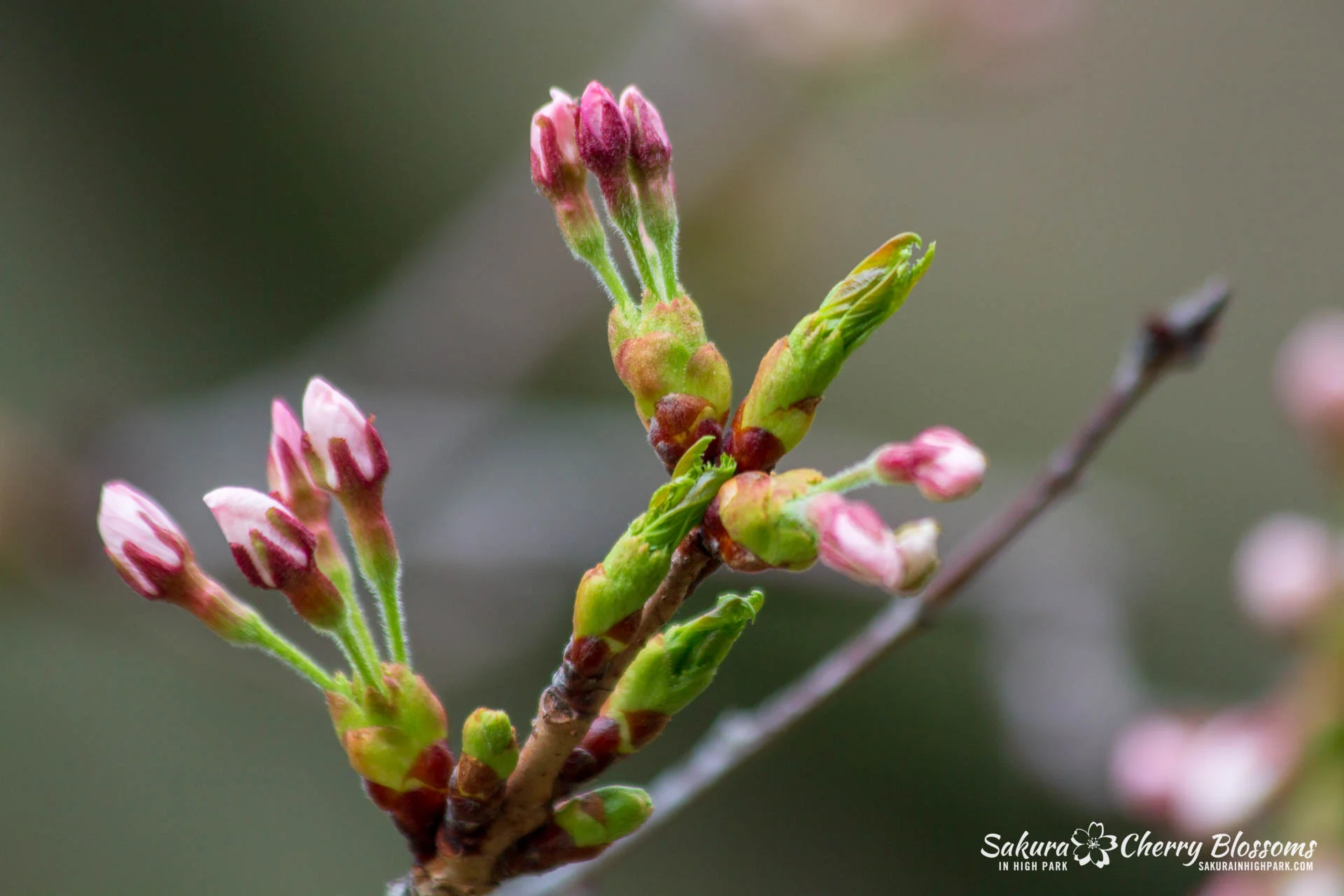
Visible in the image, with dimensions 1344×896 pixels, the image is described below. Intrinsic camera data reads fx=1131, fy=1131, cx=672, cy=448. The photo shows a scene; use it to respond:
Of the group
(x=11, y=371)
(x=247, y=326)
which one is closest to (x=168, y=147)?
(x=247, y=326)

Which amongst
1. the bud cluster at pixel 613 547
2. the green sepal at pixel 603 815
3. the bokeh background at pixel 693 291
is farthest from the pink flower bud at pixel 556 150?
the bokeh background at pixel 693 291

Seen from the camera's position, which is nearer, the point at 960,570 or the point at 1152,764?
the point at 960,570

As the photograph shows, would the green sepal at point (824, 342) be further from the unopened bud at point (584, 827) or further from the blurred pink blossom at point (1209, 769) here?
the blurred pink blossom at point (1209, 769)

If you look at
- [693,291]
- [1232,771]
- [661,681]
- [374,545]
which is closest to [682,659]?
[661,681]

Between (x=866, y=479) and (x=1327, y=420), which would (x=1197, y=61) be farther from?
(x=866, y=479)

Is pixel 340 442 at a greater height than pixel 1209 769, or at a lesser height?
greater

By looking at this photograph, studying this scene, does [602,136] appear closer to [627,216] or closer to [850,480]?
[627,216]
